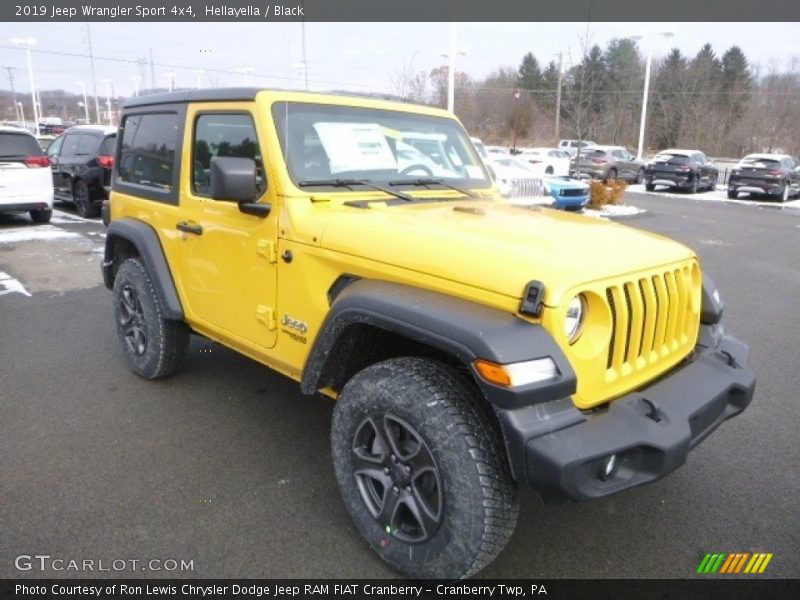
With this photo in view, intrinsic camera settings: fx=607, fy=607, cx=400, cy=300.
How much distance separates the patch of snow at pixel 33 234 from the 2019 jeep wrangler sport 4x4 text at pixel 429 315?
7404mm

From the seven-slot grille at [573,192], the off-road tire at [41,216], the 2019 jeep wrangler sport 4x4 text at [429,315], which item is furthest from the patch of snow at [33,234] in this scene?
the seven-slot grille at [573,192]

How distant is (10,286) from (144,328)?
3943mm

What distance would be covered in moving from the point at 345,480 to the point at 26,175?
1015cm

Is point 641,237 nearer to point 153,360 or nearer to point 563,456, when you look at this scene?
point 563,456

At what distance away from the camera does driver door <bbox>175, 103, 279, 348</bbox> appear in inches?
122

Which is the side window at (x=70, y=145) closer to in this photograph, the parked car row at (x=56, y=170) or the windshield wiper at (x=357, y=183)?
the parked car row at (x=56, y=170)

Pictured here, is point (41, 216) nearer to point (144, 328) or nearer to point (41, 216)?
point (41, 216)

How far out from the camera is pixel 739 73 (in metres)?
48.4

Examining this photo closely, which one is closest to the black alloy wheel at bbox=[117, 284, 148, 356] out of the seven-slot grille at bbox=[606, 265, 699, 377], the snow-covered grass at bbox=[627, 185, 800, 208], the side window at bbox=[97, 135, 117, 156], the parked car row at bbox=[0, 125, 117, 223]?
the seven-slot grille at bbox=[606, 265, 699, 377]

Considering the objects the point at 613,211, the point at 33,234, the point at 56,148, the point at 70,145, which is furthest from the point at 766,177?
the point at 33,234

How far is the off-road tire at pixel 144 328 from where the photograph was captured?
410 cm

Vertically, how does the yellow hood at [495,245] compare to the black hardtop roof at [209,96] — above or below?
below

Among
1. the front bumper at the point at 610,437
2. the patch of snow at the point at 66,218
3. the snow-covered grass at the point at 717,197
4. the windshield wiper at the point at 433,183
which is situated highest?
→ the windshield wiper at the point at 433,183

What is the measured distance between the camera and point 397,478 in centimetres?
247
